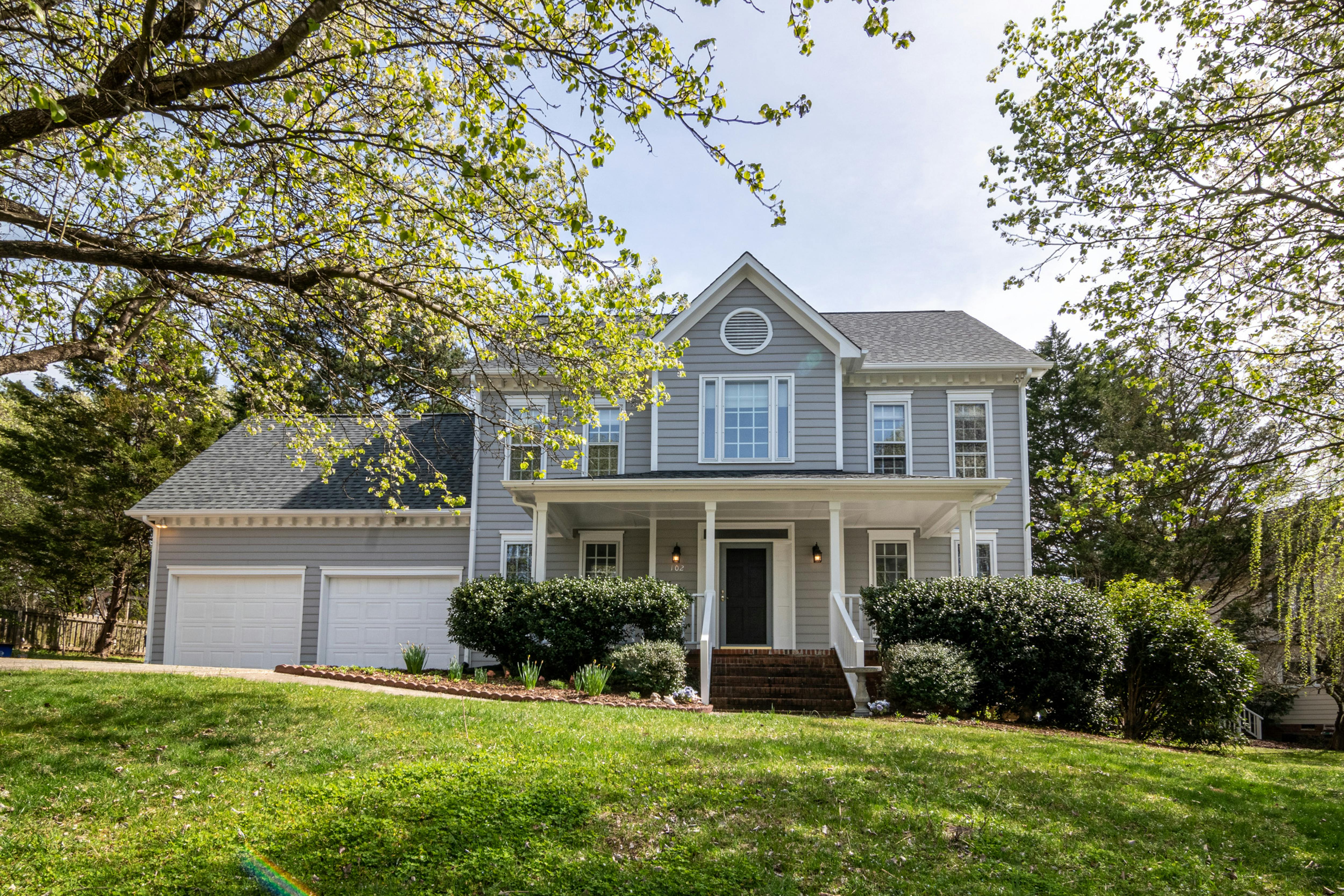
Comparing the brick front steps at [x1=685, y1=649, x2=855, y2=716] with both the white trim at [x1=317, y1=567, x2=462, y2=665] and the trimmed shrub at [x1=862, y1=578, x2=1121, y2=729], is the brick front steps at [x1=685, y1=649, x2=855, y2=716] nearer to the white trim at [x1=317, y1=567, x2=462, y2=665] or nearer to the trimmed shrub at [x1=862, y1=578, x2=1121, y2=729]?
the trimmed shrub at [x1=862, y1=578, x2=1121, y2=729]

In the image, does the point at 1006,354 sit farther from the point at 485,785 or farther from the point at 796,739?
the point at 485,785

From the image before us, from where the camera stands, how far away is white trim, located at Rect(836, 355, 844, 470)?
53.3 feet

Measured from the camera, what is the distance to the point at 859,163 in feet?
28.3

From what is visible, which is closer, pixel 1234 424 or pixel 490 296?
pixel 490 296

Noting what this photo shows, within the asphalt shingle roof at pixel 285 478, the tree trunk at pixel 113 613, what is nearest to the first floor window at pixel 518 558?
the asphalt shingle roof at pixel 285 478

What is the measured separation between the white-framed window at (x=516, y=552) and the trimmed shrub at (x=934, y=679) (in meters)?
8.17

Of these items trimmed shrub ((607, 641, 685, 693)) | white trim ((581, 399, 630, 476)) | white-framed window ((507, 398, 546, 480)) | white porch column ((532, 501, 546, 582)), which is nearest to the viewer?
trimmed shrub ((607, 641, 685, 693))

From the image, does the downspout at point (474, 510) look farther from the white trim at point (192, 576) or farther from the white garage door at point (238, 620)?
the white garage door at point (238, 620)

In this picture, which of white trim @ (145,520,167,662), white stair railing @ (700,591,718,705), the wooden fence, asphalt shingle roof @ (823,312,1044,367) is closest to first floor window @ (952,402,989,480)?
asphalt shingle roof @ (823,312,1044,367)

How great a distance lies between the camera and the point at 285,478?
18.8 metres

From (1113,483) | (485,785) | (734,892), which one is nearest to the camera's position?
(734,892)

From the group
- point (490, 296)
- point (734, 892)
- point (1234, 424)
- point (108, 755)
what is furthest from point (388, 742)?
point (1234, 424)

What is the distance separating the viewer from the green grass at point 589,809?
194 inches

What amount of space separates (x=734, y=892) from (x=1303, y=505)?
8.12 m
